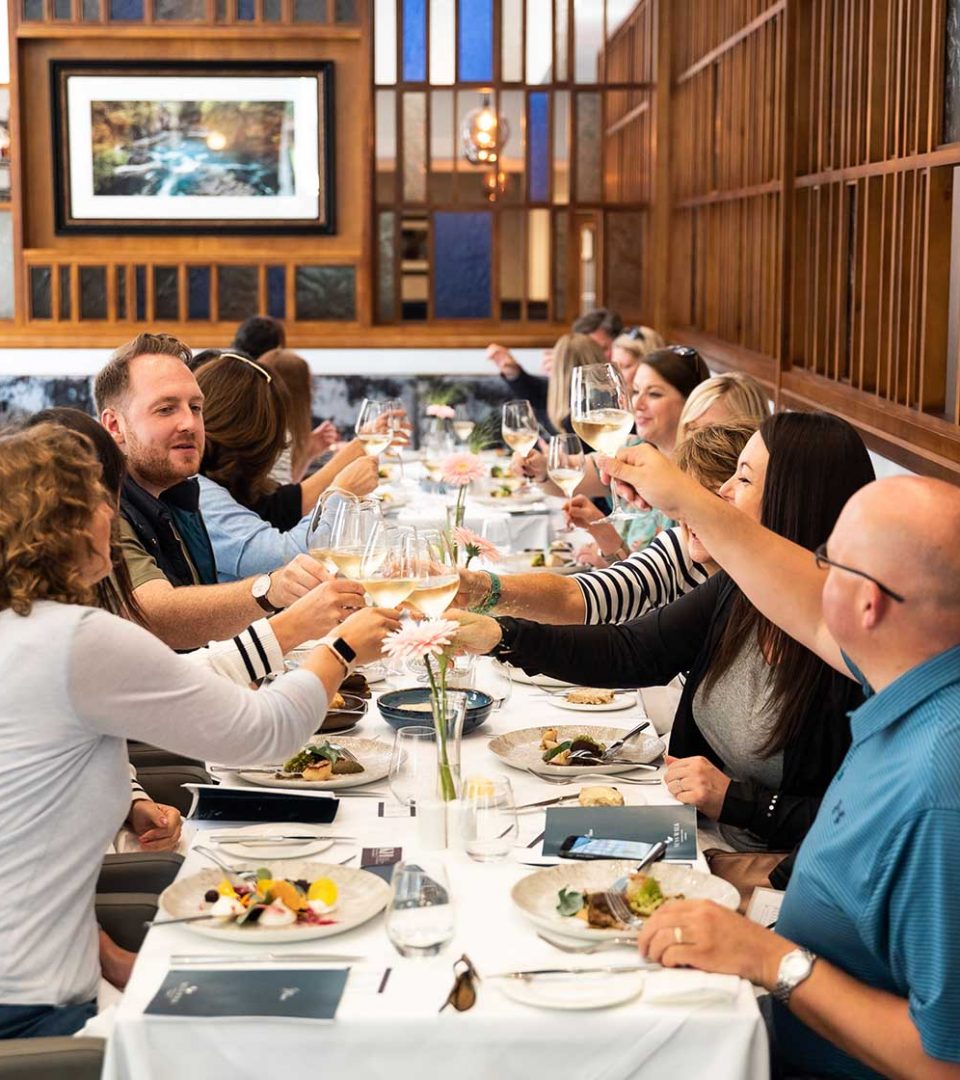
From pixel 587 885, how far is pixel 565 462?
6.51 ft

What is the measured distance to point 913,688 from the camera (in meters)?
1.62

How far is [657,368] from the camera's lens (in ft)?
15.1

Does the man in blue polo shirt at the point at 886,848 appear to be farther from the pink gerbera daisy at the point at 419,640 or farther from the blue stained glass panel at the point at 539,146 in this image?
the blue stained glass panel at the point at 539,146

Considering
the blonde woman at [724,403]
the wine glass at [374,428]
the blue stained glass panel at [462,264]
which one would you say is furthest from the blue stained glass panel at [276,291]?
the blonde woman at [724,403]

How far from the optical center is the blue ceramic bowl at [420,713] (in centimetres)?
255

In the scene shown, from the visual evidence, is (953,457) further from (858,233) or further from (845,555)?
(845,555)

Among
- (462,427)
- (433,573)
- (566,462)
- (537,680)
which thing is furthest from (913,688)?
(462,427)

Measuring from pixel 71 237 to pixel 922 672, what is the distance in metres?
7.33

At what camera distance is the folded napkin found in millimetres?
1587

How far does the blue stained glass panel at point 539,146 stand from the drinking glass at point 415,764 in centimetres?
652

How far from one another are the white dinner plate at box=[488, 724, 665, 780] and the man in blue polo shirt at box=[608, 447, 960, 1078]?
60cm

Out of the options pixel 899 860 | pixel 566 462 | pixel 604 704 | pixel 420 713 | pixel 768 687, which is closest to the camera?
pixel 899 860

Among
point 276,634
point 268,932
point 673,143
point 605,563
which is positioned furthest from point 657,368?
point 673,143

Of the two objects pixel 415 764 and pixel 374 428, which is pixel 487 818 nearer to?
pixel 415 764
